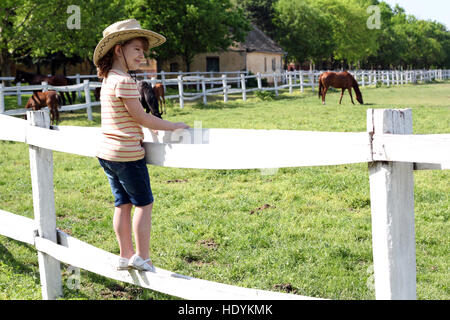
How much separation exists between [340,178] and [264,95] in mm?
17581

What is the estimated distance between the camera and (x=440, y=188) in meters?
6.80

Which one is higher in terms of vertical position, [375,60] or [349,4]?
[349,4]

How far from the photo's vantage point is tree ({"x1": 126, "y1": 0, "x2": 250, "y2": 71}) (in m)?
32.6

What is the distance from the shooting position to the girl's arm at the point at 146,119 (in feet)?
9.30

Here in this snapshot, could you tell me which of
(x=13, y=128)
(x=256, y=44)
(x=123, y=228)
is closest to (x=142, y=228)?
(x=123, y=228)

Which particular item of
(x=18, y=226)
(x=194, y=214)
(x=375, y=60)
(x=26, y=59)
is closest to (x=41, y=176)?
(x=18, y=226)

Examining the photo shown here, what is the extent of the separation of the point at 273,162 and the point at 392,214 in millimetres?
594

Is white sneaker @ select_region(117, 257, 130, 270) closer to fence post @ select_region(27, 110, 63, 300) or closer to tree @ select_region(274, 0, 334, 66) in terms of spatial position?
fence post @ select_region(27, 110, 63, 300)

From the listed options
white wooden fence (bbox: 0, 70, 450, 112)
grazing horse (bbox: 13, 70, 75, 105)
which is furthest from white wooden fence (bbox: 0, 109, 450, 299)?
grazing horse (bbox: 13, 70, 75, 105)

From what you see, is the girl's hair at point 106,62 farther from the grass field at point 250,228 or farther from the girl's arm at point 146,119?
the grass field at point 250,228

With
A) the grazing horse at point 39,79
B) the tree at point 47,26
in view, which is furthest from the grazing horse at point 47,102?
the tree at point 47,26

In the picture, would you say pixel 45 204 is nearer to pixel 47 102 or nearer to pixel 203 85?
pixel 47 102
